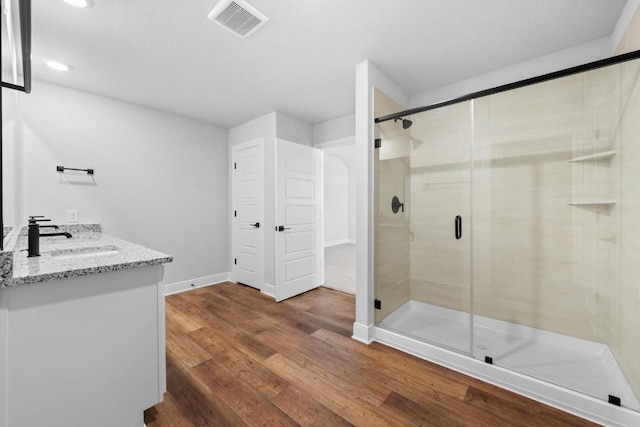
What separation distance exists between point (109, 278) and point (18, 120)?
2651 millimetres

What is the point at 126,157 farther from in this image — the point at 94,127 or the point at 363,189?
the point at 363,189

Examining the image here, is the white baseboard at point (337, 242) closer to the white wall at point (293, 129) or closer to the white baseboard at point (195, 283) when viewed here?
the white baseboard at point (195, 283)

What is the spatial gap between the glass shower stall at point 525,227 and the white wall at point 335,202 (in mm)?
5483

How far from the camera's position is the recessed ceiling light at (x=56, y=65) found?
2.36 metres

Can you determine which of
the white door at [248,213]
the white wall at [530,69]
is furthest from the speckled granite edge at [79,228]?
the white wall at [530,69]

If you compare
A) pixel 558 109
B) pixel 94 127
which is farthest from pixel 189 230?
pixel 558 109

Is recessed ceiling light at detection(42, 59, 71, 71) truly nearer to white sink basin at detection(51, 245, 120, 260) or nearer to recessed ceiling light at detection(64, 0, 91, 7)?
recessed ceiling light at detection(64, 0, 91, 7)

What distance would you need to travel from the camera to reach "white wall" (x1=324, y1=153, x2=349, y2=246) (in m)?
8.48

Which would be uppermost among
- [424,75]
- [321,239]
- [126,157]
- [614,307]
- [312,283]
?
[424,75]

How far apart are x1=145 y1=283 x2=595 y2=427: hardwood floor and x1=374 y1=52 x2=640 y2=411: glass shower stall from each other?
0.32 meters

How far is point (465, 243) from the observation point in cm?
275

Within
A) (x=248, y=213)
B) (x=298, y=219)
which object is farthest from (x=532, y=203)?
(x=248, y=213)

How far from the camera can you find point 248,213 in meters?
4.02

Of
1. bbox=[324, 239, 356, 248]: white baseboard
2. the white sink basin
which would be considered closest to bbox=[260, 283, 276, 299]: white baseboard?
the white sink basin
